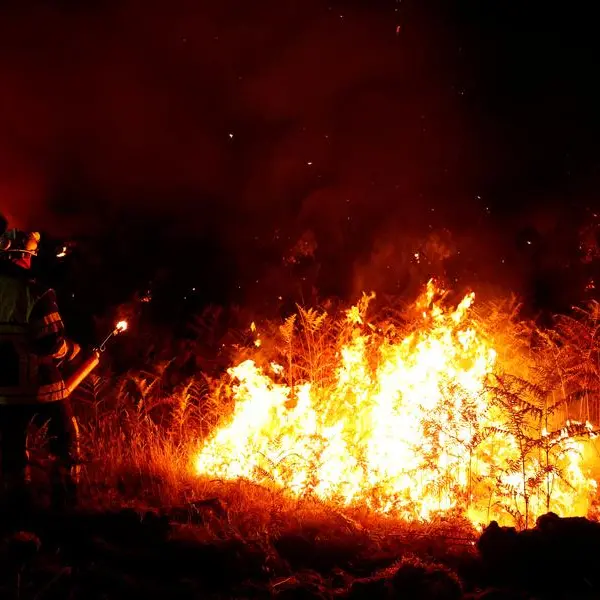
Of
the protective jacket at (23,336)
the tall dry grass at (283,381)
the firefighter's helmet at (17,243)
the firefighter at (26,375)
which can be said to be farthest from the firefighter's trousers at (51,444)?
the firefighter's helmet at (17,243)

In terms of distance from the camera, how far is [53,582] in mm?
3641

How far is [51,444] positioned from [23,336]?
0.81m

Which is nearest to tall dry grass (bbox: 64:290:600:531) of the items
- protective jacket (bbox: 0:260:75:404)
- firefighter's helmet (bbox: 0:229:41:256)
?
protective jacket (bbox: 0:260:75:404)

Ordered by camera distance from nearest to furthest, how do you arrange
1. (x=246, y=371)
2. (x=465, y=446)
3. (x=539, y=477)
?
1. (x=539, y=477)
2. (x=465, y=446)
3. (x=246, y=371)

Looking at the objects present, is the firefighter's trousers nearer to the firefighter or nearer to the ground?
the firefighter

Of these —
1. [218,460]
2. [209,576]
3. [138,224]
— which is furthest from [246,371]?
[138,224]

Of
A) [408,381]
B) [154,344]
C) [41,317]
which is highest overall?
[154,344]

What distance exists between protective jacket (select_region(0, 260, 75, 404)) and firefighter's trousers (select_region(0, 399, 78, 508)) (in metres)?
0.13

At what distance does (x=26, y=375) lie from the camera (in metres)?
4.64

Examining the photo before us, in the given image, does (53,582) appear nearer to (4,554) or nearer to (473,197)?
(4,554)

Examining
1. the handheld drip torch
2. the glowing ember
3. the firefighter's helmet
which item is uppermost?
the firefighter's helmet

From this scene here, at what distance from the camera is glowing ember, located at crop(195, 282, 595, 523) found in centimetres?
476

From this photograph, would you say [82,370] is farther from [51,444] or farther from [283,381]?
[283,381]

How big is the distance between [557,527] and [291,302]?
16.2 feet
